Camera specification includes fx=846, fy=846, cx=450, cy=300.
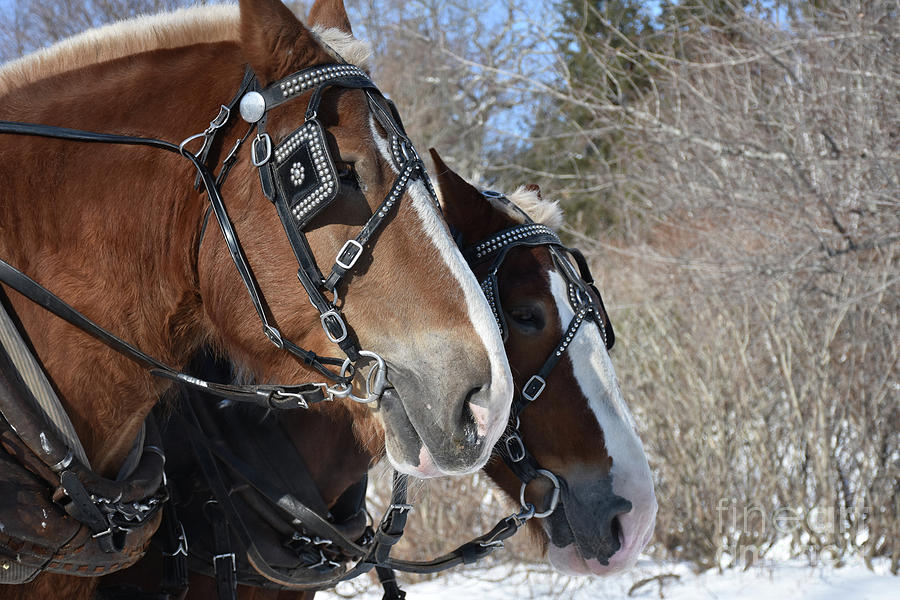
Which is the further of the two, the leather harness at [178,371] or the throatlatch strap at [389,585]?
the throatlatch strap at [389,585]

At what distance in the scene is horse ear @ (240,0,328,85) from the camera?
1.74 meters

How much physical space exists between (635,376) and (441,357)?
5840mm

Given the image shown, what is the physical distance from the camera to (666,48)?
760cm

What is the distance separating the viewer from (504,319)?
2723 mm

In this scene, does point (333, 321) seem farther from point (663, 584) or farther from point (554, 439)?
point (663, 584)

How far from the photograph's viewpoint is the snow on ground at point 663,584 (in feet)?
18.9

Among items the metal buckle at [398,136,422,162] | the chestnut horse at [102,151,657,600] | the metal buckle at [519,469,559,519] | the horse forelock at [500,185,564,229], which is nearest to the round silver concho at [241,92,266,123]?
the metal buckle at [398,136,422,162]

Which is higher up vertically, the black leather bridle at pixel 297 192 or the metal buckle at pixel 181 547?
the black leather bridle at pixel 297 192

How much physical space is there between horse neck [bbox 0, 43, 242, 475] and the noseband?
46.1 inches

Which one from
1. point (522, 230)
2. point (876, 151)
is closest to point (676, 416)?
point (876, 151)

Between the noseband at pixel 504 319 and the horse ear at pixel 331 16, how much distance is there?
3.34 feet

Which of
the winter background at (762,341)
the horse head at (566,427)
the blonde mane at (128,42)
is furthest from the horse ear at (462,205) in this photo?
the winter background at (762,341)

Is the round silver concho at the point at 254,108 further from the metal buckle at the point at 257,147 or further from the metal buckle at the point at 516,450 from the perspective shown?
the metal buckle at the point at 516,450

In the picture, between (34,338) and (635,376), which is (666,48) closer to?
(635,376)
